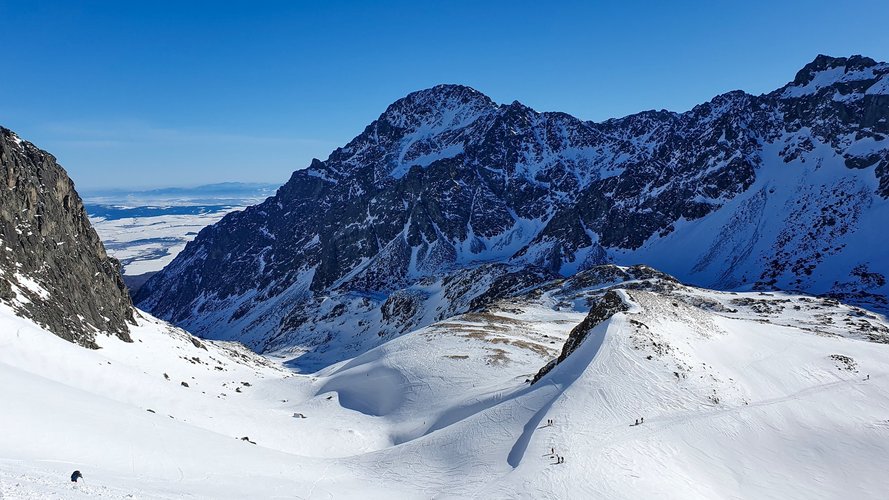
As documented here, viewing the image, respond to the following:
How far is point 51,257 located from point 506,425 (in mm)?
48837

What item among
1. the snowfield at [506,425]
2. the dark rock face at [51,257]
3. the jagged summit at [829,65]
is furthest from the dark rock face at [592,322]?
the jagged summit at [829,65]

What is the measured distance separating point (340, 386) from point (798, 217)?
153 m

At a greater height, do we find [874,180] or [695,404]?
[874,180]

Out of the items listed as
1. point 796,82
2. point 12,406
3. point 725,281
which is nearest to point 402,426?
point 12,406

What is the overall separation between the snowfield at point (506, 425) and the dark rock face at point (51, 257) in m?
4.42

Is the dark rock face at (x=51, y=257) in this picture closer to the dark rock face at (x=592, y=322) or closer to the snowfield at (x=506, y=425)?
the snowfield at (x=506, y=425)

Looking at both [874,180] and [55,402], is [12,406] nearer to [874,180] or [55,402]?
[55,402]

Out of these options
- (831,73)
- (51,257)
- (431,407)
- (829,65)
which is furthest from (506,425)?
(829,65)


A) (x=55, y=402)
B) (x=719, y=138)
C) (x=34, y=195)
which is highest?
(x=719, y=138)

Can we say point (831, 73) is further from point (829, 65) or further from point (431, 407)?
point (431, 407)

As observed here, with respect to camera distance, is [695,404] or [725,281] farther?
[725,281]

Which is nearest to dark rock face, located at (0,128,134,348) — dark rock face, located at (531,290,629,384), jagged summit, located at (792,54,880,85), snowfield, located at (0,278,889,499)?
snowfield, located at (0,278,889,499)

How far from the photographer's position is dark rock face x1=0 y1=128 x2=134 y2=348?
39.2 m

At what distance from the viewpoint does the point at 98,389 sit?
100ft
